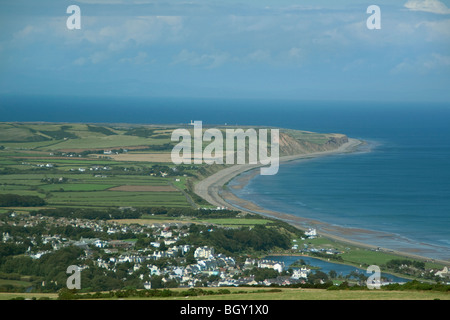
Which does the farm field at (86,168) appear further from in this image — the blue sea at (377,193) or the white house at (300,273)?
the white house at (300,273)

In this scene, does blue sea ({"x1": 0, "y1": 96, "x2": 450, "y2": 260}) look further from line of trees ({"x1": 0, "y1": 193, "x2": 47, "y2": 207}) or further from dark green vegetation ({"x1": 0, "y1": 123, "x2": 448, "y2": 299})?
line of trees ({"x1": 0, "y1": 193, "x2": 47, "y2": 207})

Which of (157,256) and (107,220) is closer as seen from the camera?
(157,256)

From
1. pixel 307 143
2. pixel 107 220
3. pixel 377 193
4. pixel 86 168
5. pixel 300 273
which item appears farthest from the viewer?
pixel 307 143

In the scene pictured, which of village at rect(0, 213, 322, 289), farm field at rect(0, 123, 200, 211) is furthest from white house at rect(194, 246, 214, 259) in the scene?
farm field at rect(0, 123, 200, 211)

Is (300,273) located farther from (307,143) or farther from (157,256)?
(307,143)

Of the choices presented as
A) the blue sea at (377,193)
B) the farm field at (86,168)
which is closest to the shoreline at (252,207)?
the blue sea at (377,193)

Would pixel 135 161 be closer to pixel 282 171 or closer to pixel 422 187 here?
pixel 282 171

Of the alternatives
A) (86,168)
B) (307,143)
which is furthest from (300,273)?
(307,143)
